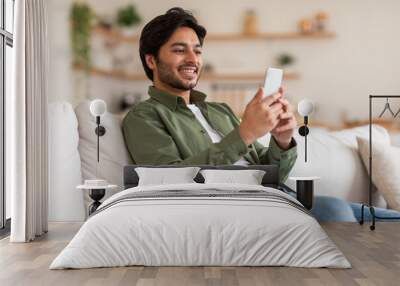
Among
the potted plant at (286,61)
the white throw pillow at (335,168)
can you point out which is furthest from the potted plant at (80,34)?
the white throw pillow at (335,168)

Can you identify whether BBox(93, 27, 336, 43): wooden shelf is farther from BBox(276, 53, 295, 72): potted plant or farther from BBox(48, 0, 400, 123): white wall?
BBox(276, 53, 295, 72): potted plant

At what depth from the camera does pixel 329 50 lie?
627 cm

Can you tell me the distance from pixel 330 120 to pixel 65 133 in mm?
2546

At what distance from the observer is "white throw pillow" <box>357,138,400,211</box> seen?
18.4ft

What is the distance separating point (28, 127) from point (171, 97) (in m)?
1.29

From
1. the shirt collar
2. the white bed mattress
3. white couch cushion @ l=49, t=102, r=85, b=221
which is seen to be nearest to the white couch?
white couch cushion @ l=49, t=102, r=85, b=221

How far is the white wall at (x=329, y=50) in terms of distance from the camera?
625cm

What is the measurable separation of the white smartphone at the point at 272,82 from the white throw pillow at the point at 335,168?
0.60 m

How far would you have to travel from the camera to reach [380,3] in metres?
6.27

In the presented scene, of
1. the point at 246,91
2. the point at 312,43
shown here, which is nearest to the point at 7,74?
the point at 246,91

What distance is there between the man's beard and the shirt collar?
0.09 m

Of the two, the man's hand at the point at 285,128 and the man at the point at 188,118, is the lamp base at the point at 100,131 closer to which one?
the man at the point at 188,118

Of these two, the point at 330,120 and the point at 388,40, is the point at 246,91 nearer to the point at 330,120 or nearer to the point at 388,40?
the point at 330,120

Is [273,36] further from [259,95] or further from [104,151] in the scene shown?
[104,151]
